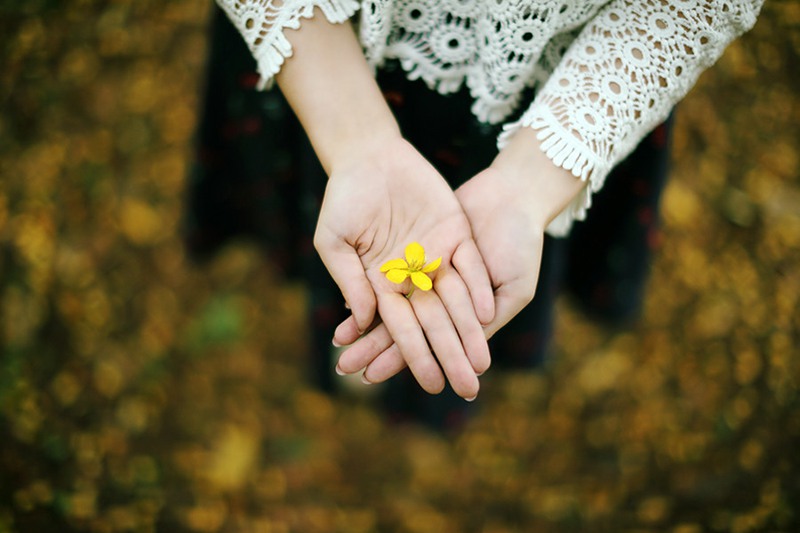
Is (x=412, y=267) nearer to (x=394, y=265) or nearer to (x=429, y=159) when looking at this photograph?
(x=394, y=265)

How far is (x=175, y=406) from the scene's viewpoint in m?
2.04

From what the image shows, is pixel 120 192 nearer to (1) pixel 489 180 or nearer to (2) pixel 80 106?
(2) pixel 80 106

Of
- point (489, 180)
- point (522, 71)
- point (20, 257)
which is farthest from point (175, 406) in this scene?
point (522, 71)

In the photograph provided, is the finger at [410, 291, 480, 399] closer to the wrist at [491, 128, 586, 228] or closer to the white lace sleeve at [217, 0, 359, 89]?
the wrist at [491, 128, 586, 228]

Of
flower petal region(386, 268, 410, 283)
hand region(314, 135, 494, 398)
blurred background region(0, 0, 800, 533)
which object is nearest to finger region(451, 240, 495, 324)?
hand region(314, 135, 494, 398)

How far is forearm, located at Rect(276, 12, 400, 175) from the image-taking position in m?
1.02

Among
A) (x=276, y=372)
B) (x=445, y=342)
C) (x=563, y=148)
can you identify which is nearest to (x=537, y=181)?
(x=563, y=148)

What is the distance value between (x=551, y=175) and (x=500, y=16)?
0.28m

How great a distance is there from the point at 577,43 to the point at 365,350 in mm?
665

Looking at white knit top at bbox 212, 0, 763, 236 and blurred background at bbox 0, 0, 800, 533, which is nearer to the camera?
white knit top at bbox 212, 0, 763, 236

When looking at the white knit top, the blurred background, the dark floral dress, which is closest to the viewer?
the white knit top

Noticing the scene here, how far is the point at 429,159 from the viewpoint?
52.4 inches

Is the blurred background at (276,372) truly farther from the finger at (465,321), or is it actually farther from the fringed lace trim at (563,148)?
the fringed lace trim at (563,148)

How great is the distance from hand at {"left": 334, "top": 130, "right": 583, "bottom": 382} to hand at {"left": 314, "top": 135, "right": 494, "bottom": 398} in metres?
0.02
